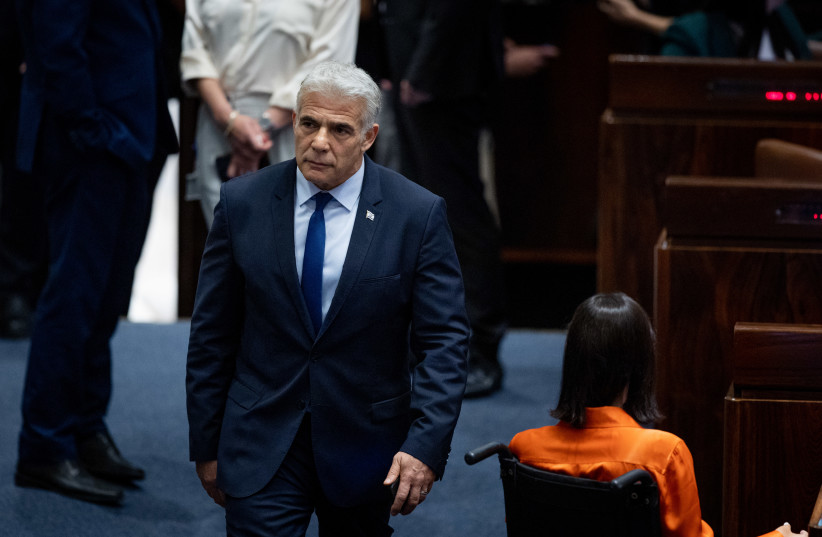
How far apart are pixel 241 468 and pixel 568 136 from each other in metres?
4.07

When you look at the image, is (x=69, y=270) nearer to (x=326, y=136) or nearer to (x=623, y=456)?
(x=326, y=136)

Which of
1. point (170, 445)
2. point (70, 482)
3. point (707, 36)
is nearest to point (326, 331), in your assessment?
point (70, 482)

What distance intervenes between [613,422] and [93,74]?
166cm

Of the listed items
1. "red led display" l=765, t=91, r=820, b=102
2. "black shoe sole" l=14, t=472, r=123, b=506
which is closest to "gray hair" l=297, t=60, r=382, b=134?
"black shoe sole" l=14, t=472, r=123, b=506

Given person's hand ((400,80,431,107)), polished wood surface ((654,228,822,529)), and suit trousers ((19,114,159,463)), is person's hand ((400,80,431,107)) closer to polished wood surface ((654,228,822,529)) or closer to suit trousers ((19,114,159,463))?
suit trousers ((19,114,159,463))

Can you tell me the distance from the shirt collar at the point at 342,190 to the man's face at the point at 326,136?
3 centimetres

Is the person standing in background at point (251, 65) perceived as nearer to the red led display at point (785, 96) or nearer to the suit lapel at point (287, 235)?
the suit lapel at point (287, 235)

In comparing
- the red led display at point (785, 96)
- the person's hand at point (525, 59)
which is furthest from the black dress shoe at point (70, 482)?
the person's hand at point (525, 59)

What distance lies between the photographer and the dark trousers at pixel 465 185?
3928 mm

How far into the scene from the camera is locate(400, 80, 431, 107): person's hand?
3844mm

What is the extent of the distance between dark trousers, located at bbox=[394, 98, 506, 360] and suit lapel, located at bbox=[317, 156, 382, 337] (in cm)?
A: 178

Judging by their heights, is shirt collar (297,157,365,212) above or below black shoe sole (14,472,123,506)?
above

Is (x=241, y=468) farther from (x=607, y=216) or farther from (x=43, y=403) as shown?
(x=607, y=216)

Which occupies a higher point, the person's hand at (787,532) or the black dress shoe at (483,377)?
the person's hand at (787,532)
